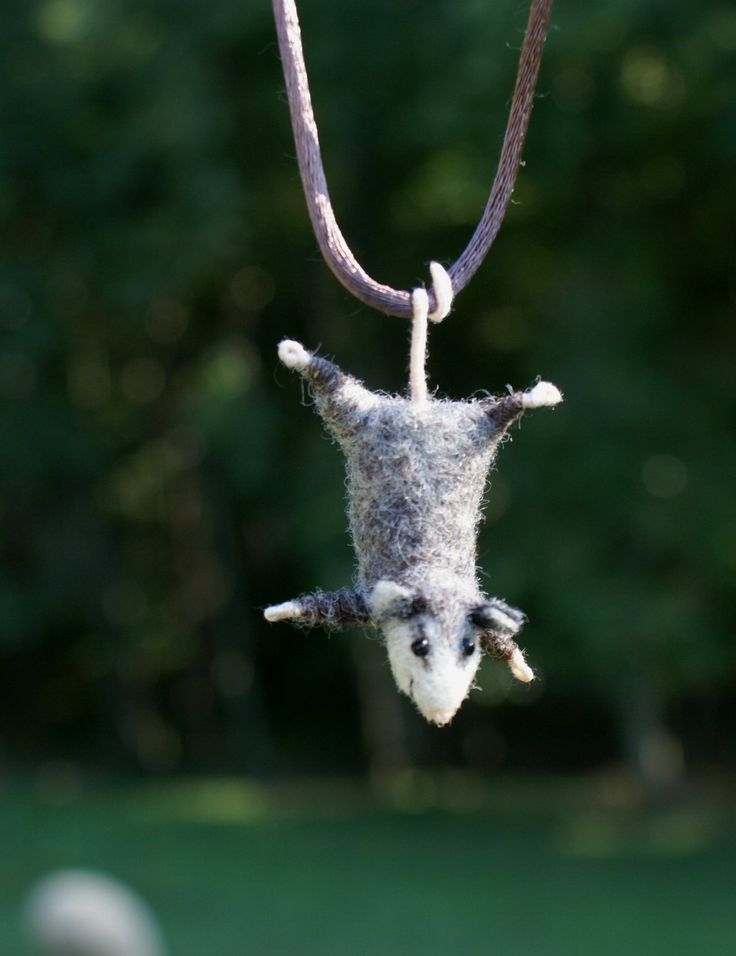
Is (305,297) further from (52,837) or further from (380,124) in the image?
(52,837)

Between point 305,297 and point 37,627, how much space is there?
6.31 meters

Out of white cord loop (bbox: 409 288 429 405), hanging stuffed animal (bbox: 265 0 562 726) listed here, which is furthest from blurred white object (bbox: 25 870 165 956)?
white cord loop (bbox: 409 288 429 405)

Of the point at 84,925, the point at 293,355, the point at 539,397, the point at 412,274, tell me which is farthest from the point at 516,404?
the point at 412,274

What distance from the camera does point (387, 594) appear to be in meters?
1.55

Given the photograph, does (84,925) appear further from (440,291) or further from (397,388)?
(440,291)

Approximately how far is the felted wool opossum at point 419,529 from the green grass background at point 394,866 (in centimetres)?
926

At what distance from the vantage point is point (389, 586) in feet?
5.08

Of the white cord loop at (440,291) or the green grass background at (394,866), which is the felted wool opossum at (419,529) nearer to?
the white cord loop at (440,291)

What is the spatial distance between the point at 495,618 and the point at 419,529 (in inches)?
7.5

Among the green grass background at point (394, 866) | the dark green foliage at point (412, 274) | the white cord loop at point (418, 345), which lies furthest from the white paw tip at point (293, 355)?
the green grass background at point (394, 866)

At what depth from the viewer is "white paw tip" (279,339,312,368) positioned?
1.69 m

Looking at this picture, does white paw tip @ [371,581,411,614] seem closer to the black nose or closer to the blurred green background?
the black nose

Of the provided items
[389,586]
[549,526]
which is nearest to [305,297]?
[549,526]

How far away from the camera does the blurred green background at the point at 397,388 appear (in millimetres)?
11195
